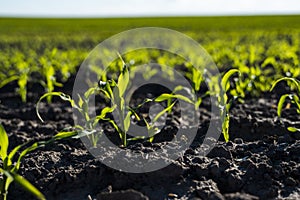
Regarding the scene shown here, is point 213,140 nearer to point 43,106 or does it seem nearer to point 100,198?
point 100,198

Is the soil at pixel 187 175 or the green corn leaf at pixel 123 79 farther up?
the green corn leaf at pixel 123 79

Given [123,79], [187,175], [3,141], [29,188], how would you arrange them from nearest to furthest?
[29,188] → [3,141] → [187,175] → [123,79]

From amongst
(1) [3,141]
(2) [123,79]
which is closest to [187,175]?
(2) [123,79]

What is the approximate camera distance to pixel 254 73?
4.77 metres

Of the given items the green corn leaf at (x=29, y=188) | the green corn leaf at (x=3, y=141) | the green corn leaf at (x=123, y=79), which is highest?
the green corn leaf at (x=123, y=79)

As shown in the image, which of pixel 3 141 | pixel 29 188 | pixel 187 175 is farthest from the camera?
pixel 187 175

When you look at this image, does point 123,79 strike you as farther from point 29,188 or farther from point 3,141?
point 29,188

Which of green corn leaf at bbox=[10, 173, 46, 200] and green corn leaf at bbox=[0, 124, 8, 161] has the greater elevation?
green corn leaf at bbox=[0, 124, 8, 161]

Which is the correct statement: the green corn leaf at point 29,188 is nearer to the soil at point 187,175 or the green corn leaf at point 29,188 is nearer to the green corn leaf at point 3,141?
the green corn leaf at point 3,141

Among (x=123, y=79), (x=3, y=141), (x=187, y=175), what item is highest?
(x=123, y=79)

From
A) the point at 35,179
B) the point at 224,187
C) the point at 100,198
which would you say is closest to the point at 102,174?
the point at 100,198

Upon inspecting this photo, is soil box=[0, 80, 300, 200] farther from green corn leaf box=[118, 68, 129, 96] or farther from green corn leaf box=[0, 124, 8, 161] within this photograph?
green corn leaf box=[118, 68, 129, 96]

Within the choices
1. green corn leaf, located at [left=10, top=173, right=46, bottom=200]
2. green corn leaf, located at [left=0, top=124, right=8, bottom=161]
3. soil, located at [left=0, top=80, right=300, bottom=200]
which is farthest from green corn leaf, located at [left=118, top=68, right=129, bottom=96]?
green corn leaf, located at [left=10, top=173, right=46, bottom=200]

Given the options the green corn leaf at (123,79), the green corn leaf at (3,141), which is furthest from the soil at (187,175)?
the green corn leaf at (123,79)
